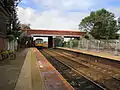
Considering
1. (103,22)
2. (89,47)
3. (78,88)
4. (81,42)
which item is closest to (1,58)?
(78,88)

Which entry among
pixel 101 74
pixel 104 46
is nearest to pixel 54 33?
pixel 104 46

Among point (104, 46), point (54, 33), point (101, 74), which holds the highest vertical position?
point (54, 33)

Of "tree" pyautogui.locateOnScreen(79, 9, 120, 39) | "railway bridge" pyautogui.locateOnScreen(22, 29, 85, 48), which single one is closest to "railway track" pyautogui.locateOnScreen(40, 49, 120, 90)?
"tree" pyautogui.locateOnScreen(79, 9, 120, 39)

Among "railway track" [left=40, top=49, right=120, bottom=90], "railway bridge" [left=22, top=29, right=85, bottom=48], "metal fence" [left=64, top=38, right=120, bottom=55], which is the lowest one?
"railway track" [left=40, top=49, right=120, bottom=90]

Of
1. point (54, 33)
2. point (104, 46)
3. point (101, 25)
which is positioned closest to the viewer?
point (104, 46)

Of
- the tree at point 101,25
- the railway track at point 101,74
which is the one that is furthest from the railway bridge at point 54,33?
the railway track at point 101,74

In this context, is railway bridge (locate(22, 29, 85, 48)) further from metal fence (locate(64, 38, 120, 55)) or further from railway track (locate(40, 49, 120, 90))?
railway track (locate(40, 49, 120, 90))

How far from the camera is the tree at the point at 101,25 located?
69669 mm

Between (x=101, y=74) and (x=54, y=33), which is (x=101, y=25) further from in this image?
(x=101, y=74)

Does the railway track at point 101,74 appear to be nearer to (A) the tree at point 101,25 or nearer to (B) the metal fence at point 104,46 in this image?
(B) the metal fence at point 104,46

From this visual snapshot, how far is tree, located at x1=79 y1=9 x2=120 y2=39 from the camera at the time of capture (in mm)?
69669

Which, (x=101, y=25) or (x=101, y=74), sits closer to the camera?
(x=101, y=74)

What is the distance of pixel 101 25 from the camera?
2874 inches

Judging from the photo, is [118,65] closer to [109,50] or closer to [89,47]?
[109,50]
